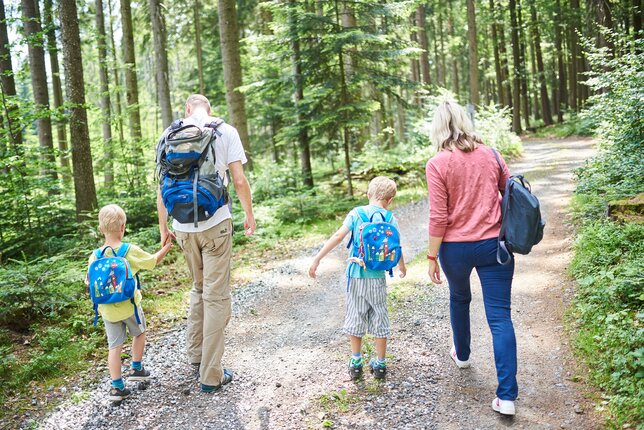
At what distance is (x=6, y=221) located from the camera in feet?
31.9

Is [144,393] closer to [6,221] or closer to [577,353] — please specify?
[577,353]

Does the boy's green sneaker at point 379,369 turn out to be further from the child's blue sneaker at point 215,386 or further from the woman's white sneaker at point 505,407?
the child's blue sneaker at point 215,386

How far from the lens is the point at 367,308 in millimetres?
4270

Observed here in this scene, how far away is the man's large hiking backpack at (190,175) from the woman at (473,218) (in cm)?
180

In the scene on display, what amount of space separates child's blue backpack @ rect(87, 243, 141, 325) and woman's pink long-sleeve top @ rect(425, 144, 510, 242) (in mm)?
2612

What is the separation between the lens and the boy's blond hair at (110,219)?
4.30m

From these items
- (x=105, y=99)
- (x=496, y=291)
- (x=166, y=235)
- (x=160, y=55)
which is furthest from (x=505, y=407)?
(x=105, y=99)

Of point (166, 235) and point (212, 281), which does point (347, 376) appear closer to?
point (212, 281)

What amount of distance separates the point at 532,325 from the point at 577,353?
0.81 m

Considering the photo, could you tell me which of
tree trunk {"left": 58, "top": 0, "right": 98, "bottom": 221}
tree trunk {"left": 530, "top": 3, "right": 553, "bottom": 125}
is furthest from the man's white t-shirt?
tree trunk {"left": 530, "top": 3, "right": 553, "bottom": 125}

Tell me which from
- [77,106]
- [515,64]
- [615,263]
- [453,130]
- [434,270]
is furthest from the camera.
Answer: [515,64]

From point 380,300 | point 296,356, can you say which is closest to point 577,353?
point 380,300

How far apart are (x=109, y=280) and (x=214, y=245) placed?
3.02 ft

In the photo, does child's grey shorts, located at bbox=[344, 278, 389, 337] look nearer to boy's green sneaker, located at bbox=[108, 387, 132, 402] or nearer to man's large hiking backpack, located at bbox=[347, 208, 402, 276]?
man's large hiking backpack, located at bbox=[347, 208, 402, 276]
